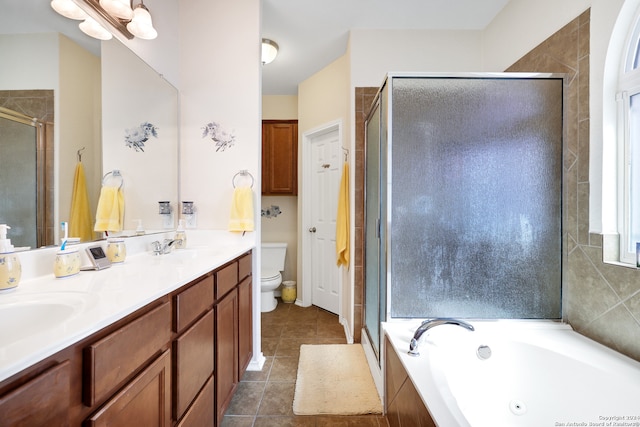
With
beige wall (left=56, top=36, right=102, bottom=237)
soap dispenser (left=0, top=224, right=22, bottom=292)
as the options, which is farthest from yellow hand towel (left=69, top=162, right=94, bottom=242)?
soap dispenser (left=0, top=224, right=22, bottom=292)

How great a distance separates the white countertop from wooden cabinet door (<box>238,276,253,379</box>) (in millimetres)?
407

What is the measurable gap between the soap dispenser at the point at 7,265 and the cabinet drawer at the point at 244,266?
2.81ft

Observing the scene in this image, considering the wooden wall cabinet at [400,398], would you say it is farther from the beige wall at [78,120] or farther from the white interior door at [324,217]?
the beige wall at [78,120]

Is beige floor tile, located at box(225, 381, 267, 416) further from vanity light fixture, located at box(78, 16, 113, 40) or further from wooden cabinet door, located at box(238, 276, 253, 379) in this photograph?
vanity light fixture, located at box(78, 16, 113, 40)

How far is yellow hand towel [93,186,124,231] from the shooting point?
124 cm

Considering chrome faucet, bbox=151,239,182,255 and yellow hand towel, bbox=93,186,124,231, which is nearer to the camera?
yellow hand towel, bbox=93,186,124,231

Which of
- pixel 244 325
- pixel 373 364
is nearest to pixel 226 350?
pixel 244 325

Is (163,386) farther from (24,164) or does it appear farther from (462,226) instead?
(462,226)

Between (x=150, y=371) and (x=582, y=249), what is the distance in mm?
1906

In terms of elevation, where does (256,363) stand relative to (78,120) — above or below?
below

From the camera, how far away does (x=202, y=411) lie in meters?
1.06

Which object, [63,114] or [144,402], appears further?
[63,114]

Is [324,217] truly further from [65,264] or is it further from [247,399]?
[65,264]

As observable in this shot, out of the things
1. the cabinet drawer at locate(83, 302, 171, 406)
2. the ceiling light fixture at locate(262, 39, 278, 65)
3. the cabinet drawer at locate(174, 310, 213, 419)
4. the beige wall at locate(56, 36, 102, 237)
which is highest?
the ceiling light fixture at locate(262, 39, 278, 65)
